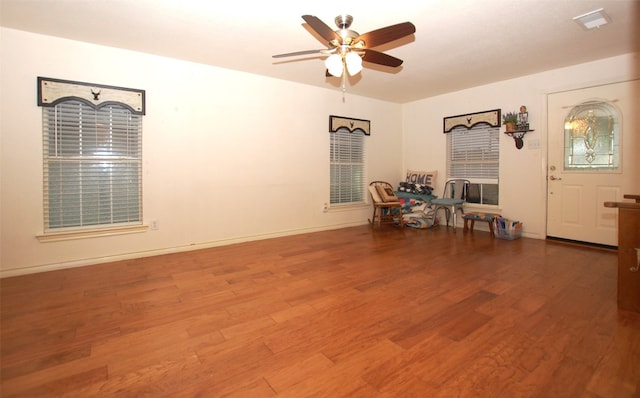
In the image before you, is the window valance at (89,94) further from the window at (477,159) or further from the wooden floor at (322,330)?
the window at (477,159)

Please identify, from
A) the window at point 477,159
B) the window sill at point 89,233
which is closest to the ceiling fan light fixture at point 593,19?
the window at point 477,159

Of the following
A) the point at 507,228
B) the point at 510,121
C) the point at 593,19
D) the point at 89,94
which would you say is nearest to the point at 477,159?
the point at 510,121

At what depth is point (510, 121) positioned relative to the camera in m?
4.65

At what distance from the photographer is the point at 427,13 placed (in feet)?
8.96

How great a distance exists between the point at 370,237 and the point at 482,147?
8.29ft

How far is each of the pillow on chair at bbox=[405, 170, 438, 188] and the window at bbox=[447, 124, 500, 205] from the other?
282 mm

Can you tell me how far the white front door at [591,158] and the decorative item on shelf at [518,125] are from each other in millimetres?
287

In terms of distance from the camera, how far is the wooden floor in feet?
4.85

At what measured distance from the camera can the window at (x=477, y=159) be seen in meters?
5.08

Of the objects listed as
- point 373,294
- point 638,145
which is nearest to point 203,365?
point 373,294

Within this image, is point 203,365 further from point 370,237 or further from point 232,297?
point 370,237

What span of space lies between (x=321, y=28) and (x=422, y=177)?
165 inches

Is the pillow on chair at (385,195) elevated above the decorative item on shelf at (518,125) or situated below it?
below

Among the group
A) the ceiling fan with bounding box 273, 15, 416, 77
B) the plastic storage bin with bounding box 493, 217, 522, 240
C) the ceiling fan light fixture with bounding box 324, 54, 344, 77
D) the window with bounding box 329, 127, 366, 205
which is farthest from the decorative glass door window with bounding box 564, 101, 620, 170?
the ceiling fan light fixture with bounding box 324, 54, 344, 77
